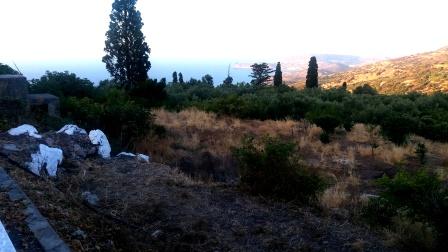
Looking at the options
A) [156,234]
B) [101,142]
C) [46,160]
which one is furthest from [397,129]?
[156,234]

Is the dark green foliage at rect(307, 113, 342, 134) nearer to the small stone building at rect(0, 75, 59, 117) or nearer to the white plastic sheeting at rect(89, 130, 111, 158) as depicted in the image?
the white plastic sheeting at rect(89, 130, 111, 158)

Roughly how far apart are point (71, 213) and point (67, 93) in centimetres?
1203

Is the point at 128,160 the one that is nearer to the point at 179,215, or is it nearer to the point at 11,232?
the point at 179,215

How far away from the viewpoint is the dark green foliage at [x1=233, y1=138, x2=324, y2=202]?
6773 mm

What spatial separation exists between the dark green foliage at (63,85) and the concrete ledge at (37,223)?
10.2m

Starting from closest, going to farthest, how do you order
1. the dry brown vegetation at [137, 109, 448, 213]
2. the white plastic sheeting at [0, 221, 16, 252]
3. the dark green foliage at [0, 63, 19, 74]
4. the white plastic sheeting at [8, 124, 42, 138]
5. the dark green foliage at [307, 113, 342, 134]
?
the white plastic sheeting at [0, 221, 16, 252] → the white plastic sheeting at [8, 124, 42, 138] → the dry brown vegetation at [137, 109, 448, 213] → the dark green foliage at [0, 63, 19, 74] → the dark green foliage at [307, 113, 342, 134]

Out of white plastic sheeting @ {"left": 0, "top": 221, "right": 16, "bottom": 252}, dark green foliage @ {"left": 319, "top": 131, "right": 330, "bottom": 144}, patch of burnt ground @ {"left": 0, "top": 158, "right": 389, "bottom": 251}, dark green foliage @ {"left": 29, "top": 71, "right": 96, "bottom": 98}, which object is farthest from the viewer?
dark green foliage @ {"left": 29, "top": 71, "right": 96, "bottom": 98}

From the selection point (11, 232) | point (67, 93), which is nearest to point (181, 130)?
point (67, 93)

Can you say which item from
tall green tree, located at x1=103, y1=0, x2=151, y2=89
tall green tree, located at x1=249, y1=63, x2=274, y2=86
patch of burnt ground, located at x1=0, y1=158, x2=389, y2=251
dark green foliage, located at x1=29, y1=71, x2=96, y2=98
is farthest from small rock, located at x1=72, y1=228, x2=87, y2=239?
tall green tree, located at x1=249, y1=63, x2=274, y2=86

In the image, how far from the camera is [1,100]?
9781mm

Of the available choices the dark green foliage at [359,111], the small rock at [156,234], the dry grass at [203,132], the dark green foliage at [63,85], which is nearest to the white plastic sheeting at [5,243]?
the small rock at [156,234]

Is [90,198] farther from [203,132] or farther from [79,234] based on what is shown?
[203,132]

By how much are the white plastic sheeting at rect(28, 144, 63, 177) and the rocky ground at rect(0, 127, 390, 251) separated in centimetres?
15

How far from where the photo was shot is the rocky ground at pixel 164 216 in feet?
15.5
